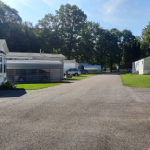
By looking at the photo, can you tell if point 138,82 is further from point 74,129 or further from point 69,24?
point 69,24

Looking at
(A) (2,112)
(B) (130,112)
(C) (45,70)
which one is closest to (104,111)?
(B) (130,112)

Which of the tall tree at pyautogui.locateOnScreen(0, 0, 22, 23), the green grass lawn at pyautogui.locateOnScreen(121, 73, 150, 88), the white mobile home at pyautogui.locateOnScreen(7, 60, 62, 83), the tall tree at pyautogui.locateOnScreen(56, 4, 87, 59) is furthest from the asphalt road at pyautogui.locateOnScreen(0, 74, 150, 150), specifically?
the tall tree at pyautogui.locateOnScreen(0, 0, 22, 23)

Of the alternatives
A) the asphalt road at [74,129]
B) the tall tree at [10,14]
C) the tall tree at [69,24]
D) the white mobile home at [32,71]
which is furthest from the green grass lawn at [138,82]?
the tall tree at [10,14]

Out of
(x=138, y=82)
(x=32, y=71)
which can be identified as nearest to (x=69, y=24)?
(x=32, y=71)

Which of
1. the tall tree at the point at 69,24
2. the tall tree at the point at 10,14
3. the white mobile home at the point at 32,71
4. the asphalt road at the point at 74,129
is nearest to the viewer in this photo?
the asphalt road at the point at 74,129

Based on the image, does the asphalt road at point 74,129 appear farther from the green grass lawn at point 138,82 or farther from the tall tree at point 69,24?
the tall tree at point 69,24

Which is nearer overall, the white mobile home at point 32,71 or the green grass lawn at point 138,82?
the green grass lawn at point 138,82

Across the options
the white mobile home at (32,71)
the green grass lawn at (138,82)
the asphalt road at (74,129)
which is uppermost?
the white mobile home at (32,71)

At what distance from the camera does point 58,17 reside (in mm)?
57312

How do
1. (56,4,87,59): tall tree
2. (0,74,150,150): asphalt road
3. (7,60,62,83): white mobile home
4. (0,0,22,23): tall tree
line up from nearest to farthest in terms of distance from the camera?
(0,74,150,150): asphalt road → (7,60,62,83): white mobile home → (0,0,22,23): tall tree → (56,4,87,59): tall tree

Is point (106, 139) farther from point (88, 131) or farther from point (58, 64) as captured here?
point (58, 64)

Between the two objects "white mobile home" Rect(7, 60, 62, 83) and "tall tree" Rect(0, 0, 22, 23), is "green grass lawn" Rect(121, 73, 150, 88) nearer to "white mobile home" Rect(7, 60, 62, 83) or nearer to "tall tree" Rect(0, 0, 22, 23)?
"white mobile home" Rect(7, 60, 62, 83)

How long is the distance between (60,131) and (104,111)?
9.01 ft

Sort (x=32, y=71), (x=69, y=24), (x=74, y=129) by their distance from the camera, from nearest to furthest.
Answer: (x=74, y=129), (x=32, y=71), (x=69, y=24)
